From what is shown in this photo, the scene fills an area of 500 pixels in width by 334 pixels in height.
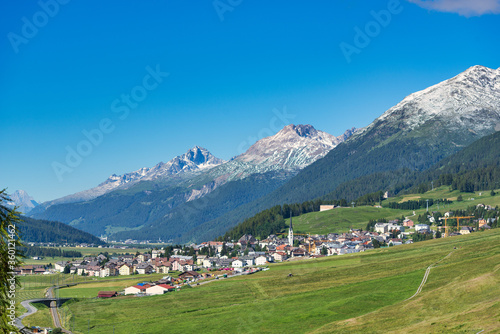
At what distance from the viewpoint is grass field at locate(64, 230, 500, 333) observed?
57469 mm

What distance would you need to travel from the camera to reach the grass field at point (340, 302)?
189ft

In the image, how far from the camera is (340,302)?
80125mm

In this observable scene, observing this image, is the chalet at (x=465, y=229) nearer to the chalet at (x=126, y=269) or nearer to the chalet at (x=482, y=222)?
the chalet at (x=482, y=222)

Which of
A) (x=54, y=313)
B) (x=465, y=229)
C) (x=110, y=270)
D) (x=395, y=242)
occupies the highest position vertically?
(x=110, y=270)

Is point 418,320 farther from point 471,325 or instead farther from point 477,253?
point 477,253

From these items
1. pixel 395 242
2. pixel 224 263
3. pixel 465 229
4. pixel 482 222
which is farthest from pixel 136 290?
pixel 482 222

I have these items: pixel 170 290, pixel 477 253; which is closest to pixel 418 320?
pixel 477 253

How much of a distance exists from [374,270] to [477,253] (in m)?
21.8

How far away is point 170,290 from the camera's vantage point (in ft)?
406

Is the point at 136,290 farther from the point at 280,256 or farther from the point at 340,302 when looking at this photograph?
the point at 280,256

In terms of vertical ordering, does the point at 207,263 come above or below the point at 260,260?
above

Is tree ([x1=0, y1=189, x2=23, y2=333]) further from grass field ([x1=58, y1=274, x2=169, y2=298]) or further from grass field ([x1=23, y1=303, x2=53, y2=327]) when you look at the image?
grass field ([x1=58, y1=274, x2=169, y2=298])

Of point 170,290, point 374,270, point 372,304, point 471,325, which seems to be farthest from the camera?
point 170,290

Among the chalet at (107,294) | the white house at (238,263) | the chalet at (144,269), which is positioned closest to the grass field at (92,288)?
the chalet at (107,294)
